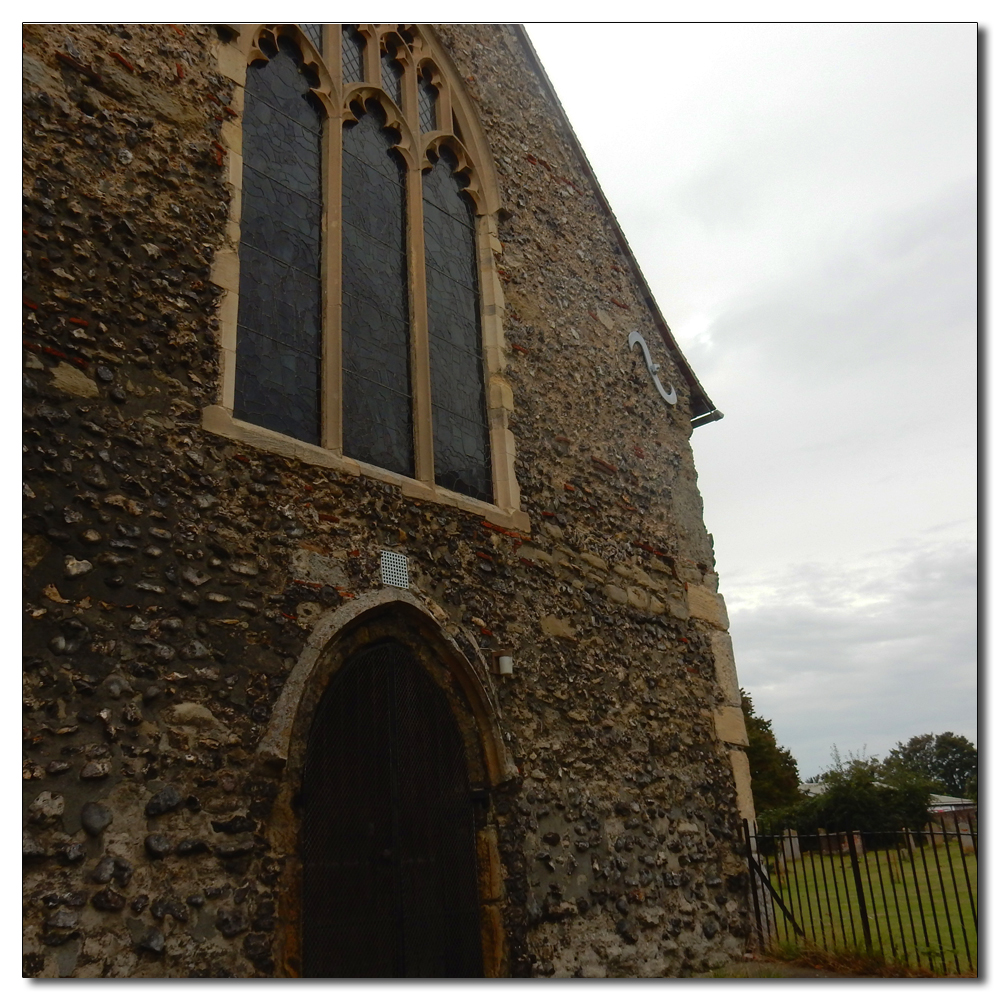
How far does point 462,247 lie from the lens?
24.5 feet

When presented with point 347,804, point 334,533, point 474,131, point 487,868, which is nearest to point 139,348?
point 334,533

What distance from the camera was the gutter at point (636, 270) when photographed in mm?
8898

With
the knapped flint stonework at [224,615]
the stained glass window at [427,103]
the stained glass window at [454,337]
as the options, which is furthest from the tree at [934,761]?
the stained glass window at [427,103]

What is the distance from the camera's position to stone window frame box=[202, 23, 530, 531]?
16.6 ft

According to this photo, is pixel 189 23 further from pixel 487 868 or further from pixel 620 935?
pixel 620 935

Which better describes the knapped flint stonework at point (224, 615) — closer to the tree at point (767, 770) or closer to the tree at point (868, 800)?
the tree at point (868, 800)

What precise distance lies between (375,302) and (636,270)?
3995 millimetres

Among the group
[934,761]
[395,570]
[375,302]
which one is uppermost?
[375,302]

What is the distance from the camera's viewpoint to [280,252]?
5.59 metres

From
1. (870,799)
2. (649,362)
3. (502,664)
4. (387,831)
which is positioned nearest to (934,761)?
(870,799)

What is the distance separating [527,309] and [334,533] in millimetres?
3369

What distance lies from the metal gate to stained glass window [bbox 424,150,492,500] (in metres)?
1.71

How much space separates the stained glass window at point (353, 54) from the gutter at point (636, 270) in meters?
2.49

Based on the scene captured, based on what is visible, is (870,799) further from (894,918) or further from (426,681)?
(426,681)
